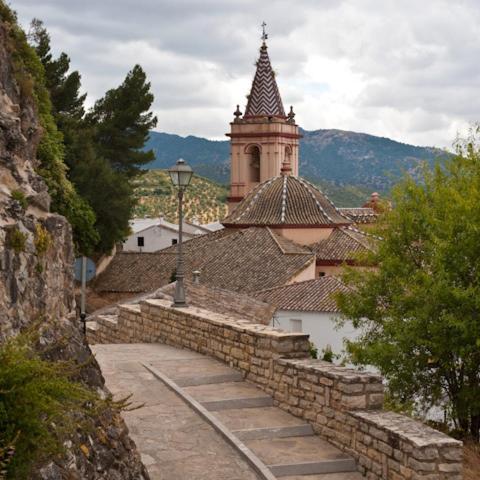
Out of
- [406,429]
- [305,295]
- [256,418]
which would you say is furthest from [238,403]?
[305,295]

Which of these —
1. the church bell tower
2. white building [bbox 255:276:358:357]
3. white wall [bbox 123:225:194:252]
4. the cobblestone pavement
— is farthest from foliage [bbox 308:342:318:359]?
white wall [bbox 123:225:194:252]

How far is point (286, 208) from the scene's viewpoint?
156 ft

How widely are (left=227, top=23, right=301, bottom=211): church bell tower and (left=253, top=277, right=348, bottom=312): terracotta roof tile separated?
22.2 metres

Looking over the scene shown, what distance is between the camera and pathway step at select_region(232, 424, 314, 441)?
9.69m

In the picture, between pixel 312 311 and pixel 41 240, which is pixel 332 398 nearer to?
pixel 41 240

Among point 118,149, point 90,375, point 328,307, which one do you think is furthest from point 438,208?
point 118,149

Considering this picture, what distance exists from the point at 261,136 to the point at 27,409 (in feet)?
171

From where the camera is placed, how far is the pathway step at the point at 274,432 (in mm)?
9688

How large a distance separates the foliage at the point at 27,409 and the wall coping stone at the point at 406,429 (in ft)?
11.6

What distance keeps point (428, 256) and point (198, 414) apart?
21.3 ft

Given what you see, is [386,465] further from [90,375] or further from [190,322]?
[190,322]

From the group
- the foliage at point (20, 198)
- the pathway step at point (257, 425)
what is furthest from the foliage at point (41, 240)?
the pathway step at point (257, 425)

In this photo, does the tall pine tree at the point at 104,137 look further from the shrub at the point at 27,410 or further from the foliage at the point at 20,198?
the shrub at the point at 27,410

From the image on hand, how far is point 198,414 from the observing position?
34.0 feet
